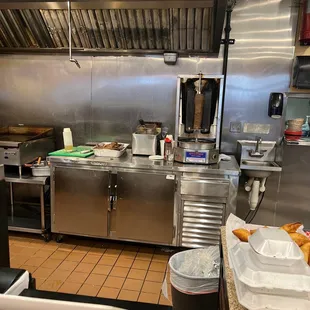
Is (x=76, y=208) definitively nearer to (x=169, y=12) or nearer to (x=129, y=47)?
(x=129, y=47)

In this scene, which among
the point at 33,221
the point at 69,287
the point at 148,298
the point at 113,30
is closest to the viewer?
the point at 148,298

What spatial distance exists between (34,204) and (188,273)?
2.76 metres

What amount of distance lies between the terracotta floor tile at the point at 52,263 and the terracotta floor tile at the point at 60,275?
9 cm

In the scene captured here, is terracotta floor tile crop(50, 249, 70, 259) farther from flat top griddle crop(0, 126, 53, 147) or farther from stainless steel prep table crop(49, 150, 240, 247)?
flat top griddle crop(0, 126, 53, 147)

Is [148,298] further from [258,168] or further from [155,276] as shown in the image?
[258,168]

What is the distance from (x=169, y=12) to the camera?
2938 millimetres

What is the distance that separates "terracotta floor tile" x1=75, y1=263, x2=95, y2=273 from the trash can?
1.17 meters

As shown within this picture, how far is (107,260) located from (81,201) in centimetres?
65

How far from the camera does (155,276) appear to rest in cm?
261

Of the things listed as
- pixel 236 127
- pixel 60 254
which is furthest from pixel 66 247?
pixel 236 127

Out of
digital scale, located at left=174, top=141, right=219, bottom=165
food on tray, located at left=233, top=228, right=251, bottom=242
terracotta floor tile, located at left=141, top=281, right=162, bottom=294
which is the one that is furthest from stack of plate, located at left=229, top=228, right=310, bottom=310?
digital scale, located at left=174, top=141, right=219, bottom=165

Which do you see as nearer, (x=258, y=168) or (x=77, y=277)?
(x=77, y=277)

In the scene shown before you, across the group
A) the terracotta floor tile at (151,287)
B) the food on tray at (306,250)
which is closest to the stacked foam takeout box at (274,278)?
the food on tray at (306,250)

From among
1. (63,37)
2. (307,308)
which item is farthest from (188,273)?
(63,37)
